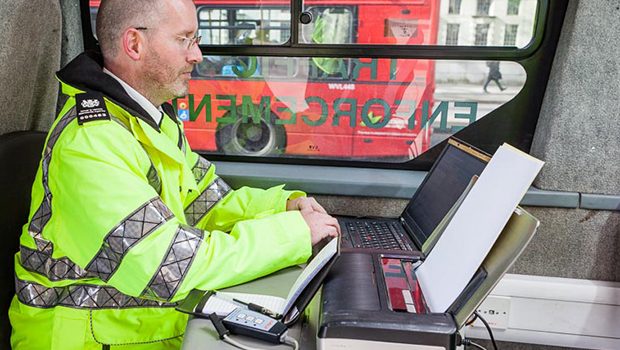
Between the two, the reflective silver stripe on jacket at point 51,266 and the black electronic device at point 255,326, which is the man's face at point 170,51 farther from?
the black electronic device at point 255,326

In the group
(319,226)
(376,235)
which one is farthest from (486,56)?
(319,226)

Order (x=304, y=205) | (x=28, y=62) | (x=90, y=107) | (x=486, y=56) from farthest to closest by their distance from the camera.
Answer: (x=486, y=56)
(x=28, y=62)
(x=304, y=205)
(x=90, y=107)

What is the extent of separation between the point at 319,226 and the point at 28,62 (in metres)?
0.98

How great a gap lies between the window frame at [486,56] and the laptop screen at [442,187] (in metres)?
0.55

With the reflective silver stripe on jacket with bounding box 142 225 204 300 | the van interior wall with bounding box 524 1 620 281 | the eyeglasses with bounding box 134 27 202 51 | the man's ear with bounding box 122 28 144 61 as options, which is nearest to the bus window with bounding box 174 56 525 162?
the van interior wall with bounding box 524 1 620 281

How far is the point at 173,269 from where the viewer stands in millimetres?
911

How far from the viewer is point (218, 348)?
80 cm

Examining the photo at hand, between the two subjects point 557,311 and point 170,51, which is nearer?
point 170,51

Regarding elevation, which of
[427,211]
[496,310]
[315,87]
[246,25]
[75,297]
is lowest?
[496,310]

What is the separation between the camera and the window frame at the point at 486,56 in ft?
5.66

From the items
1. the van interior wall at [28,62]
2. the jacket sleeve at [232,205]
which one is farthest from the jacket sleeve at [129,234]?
the van interior wall at [28,62]

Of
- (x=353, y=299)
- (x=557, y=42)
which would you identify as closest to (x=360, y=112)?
(x=557, y=42)

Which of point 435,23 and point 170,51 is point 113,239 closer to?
point 170,51

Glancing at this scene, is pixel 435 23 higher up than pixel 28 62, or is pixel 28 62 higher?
pixel 435 23
